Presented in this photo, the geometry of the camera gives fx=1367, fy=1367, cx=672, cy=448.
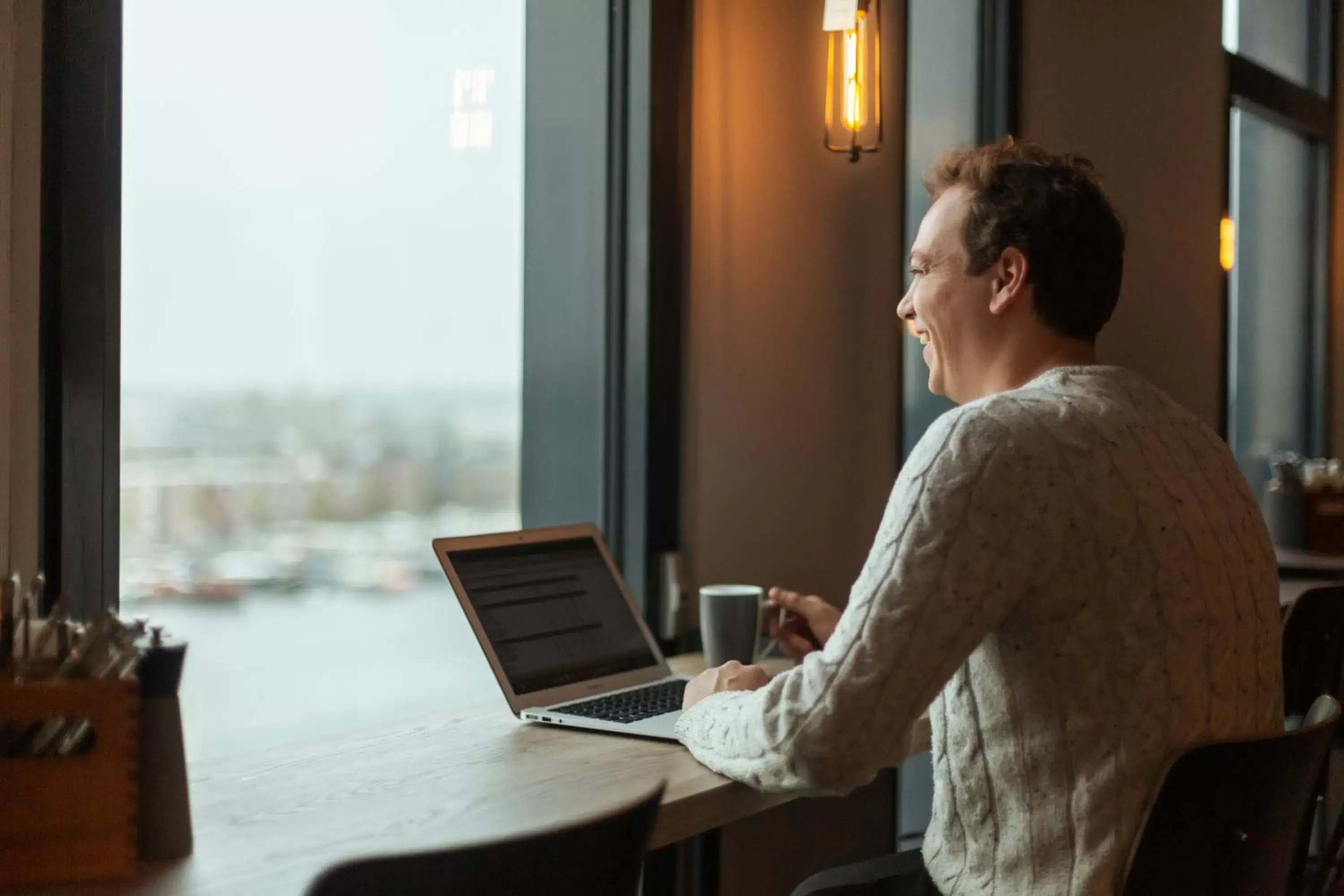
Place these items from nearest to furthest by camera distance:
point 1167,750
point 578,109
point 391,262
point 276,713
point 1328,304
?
point 1167,750 → point 276,713 → point 391,262 → point 578,109 → point 1328,304

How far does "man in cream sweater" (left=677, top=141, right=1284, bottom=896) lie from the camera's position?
135 cm

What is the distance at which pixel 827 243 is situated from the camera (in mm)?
2773

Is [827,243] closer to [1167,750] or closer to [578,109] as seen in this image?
[578,109]

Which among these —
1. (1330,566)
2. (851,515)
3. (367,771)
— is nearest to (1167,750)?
(367,771)

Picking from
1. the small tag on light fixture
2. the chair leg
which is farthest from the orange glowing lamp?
the chair leg

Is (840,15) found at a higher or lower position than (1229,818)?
higher

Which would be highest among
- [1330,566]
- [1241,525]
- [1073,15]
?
[1073,15]

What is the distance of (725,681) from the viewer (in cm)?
174

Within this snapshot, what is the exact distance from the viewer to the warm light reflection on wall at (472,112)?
2.24 meters

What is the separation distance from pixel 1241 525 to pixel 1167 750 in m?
0.26

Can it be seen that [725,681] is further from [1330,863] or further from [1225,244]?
[1225,244]

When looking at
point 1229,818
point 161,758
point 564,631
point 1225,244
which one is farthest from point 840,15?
point 1225,244

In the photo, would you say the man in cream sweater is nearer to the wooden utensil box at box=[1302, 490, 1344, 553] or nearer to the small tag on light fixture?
the small tag on light fixture

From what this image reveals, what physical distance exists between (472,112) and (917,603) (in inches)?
51.3
